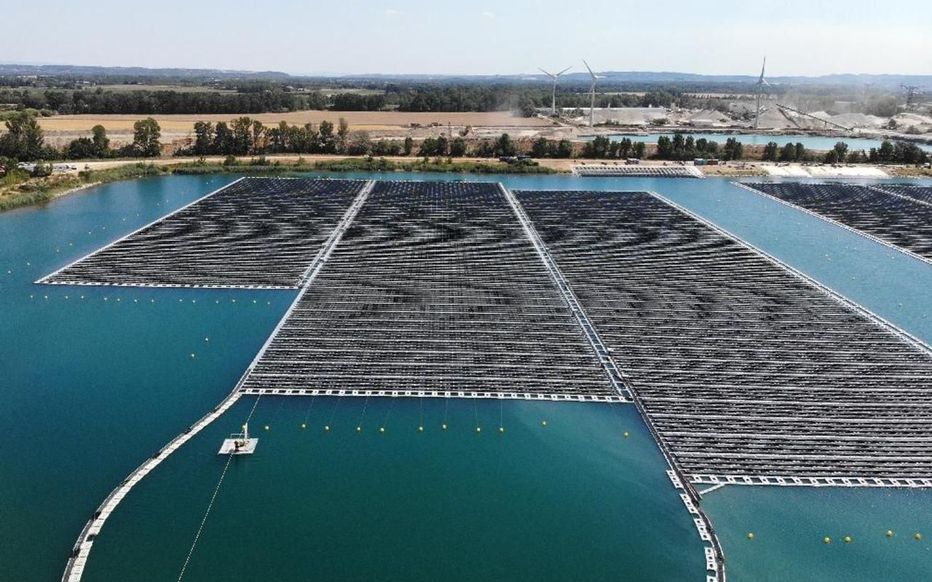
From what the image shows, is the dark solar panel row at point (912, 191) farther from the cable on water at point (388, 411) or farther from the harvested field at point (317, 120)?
the harvested field at point (317, 120)

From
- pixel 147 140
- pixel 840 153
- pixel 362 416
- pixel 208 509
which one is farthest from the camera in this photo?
pixel 840 153

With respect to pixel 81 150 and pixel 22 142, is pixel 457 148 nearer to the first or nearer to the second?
pixel 81 150

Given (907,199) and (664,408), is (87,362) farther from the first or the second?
(907,199)

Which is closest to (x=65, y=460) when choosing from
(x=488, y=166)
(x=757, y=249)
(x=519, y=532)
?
(x=519, y=532)

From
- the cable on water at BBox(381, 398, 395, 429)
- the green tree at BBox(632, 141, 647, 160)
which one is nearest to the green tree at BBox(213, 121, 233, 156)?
the green tree at BBox(632, 141, 647, 160)

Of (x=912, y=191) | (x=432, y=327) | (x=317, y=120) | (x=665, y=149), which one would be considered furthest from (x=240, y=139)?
(x=912, y=191)
